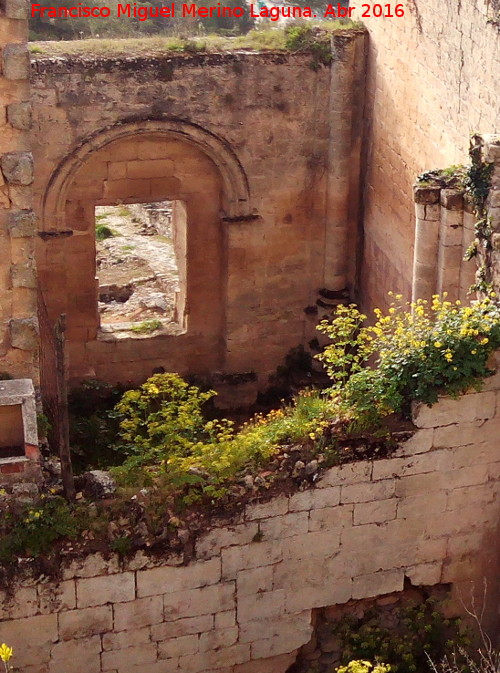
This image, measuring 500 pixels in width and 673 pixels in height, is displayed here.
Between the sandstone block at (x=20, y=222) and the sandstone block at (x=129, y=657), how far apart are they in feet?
9.97

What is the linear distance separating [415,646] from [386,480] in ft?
4.32

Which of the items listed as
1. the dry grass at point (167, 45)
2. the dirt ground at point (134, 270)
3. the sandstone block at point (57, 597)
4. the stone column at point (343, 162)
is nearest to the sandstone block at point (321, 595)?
the sandstone block at point (57, 597)

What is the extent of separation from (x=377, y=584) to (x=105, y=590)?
2.13 metres

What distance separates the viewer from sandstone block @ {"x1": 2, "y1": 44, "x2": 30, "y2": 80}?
8.48 meters

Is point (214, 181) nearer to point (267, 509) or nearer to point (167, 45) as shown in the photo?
point (167, 45)

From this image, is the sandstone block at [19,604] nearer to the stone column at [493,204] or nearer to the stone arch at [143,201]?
the stone column at [493,204]

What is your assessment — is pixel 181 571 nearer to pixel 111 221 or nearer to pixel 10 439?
pixel 10 439

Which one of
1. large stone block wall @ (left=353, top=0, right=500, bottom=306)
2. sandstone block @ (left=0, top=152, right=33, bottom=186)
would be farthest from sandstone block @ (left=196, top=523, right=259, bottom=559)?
large stone block wall @ (left=353, top=0, right=500, bottom=306)

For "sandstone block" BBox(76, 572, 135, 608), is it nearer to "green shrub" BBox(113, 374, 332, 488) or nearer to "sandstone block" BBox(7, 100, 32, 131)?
"green shrub" BBox(113, 374, 332, 488)

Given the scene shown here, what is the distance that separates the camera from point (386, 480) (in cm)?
883

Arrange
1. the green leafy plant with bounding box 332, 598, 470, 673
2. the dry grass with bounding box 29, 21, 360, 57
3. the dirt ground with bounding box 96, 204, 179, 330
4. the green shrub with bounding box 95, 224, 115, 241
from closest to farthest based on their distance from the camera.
Answer: the green leafy plant with bounding box 332, 598, 470, 673, the dry grass with bounding box 29, 21, 360, 57, the dirt ground with bounding box 96, 204, 179, 330, the green shrub with bounding box 95, 224, 115, 241

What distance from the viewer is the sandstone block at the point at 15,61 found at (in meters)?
8.48

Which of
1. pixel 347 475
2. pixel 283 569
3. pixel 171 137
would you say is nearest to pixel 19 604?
pixel 283 569

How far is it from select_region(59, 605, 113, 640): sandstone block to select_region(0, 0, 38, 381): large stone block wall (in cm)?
199
